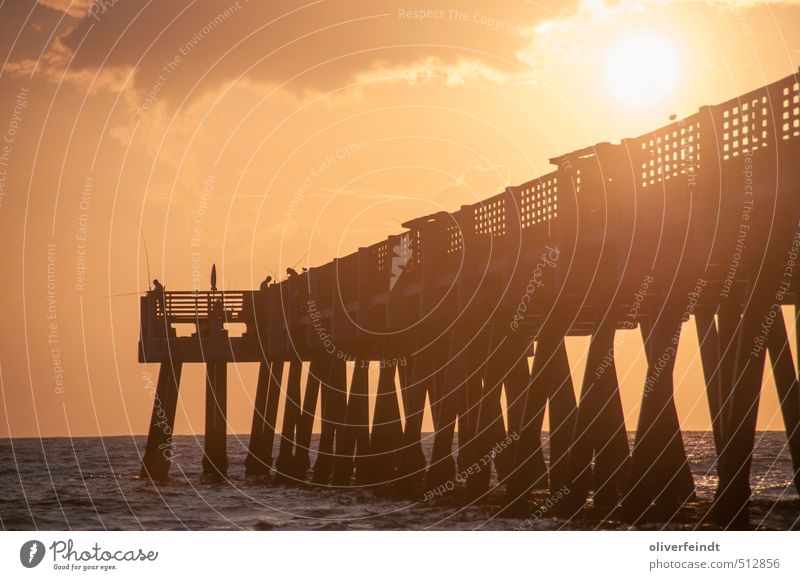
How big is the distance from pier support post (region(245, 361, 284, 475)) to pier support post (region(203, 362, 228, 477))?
1440 millimetres

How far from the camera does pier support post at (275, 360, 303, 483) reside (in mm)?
53656

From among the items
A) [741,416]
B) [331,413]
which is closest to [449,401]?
[331,413]

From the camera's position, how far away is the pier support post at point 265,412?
182 ft

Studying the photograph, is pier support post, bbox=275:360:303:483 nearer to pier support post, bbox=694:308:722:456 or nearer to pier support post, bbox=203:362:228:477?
pier support post, bbox=203:362:228:477

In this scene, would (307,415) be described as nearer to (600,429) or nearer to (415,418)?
(415,418)

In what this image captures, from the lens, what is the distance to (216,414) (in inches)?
2126

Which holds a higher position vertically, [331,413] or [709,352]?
[709,352]

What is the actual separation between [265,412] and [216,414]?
2.31m

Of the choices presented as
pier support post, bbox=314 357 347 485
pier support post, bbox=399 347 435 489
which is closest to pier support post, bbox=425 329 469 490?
pier support post, bbox=399 347 435 489

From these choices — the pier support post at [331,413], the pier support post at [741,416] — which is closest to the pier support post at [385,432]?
Result: the pier support post at [331,413]

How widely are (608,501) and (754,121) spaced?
11171 mm

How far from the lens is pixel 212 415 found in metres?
54.3
